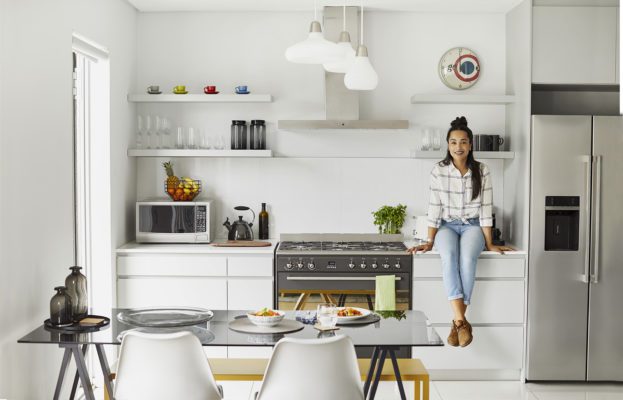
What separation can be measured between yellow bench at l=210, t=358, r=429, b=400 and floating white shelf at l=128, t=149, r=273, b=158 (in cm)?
161

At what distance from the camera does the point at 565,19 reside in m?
5.29

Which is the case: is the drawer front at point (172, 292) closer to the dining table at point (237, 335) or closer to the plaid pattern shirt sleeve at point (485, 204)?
the dining table at point (237, 335)

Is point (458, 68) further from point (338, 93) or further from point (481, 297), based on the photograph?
point (481, 297)

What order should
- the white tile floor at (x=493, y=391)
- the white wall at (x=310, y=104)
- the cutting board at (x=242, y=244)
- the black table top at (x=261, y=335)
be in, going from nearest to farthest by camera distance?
the black table top at (x=261, y=335) < the white tile floor at (x=493, y=391) < the cutting board at (x=242, y=244) < the white wall at (x=310, y=104)

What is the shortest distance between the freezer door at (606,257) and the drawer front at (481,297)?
1.62ft

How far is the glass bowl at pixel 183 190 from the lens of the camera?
18.6 ft

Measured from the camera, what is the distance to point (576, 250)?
5199 mm

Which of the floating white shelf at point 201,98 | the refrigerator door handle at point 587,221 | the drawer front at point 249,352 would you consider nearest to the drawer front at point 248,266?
the drawer front at point 249,352

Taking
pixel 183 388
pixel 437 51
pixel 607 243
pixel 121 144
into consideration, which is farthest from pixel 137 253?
pixel 607 243

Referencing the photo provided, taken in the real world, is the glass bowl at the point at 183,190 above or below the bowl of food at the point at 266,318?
above

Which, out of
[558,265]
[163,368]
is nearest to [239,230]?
[558,265]

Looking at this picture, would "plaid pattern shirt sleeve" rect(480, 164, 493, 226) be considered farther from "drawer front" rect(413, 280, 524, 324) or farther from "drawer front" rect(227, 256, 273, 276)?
"drawer front" rect(227, 256, 273, 276)

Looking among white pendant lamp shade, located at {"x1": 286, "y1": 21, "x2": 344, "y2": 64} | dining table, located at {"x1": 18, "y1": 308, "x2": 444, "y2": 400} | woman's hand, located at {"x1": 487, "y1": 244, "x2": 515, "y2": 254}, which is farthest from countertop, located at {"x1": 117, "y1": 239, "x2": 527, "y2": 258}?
white pendant lamp shade, located at {"x1": 286, "y1": 21, "x2": 344, "y2": 64}

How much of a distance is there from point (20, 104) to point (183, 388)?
1.57 meters
